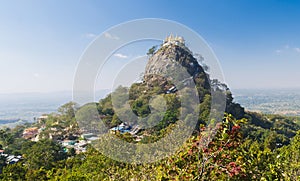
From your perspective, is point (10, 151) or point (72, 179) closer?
point (72, 179)

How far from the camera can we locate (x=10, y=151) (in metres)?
23.5

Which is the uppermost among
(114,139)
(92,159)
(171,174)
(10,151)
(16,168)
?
(171,174)

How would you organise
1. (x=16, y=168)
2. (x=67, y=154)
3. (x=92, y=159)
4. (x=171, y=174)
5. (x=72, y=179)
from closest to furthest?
(x=171, y=174), (x=72, y=179), (x=92, y=159), (x=16, y=168), (x=67, y=154)

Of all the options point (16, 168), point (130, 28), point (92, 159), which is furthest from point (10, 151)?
point (130, 28)

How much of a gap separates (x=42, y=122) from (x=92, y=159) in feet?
114

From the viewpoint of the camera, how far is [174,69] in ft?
84.3

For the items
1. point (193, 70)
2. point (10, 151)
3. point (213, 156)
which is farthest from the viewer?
point (193, 70)

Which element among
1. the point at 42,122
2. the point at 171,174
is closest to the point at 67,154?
the point at 171,174

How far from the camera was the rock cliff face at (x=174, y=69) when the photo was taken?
26.0 m

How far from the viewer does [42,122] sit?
3906cm

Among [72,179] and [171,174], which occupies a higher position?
[171,174]

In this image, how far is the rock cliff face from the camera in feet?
85.3

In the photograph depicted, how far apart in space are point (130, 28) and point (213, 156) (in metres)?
2.68

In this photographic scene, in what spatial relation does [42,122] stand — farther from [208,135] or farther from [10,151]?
[208,135]
